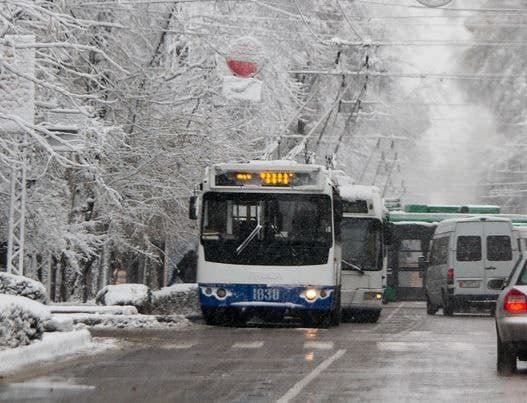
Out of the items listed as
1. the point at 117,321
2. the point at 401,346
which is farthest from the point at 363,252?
the point at 401,346

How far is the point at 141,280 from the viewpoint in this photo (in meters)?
48.1

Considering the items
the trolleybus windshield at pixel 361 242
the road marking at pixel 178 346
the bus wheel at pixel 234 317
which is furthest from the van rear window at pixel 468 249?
the road marking at pixel 178 346

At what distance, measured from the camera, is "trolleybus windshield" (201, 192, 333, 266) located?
2727 cm

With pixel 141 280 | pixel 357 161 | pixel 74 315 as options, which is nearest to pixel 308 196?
pixel 74 315

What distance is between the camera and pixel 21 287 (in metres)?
22.7

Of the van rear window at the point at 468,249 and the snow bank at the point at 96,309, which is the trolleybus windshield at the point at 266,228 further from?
the van rear window at the point at 468,249

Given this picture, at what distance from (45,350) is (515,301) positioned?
5.72m

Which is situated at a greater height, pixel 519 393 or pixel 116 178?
pixel 116 178

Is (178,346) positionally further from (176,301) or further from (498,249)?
(498,249)

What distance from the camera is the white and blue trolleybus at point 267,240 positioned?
27.1 m

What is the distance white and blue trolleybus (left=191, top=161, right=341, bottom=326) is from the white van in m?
10.4

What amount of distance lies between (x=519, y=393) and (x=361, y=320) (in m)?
18.6

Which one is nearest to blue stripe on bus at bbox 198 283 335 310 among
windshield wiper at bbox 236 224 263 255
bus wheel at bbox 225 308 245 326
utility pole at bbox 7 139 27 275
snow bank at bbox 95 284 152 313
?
bus wheel at bbox 225 308 245 326

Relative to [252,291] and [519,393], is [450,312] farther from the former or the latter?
[519,393]
